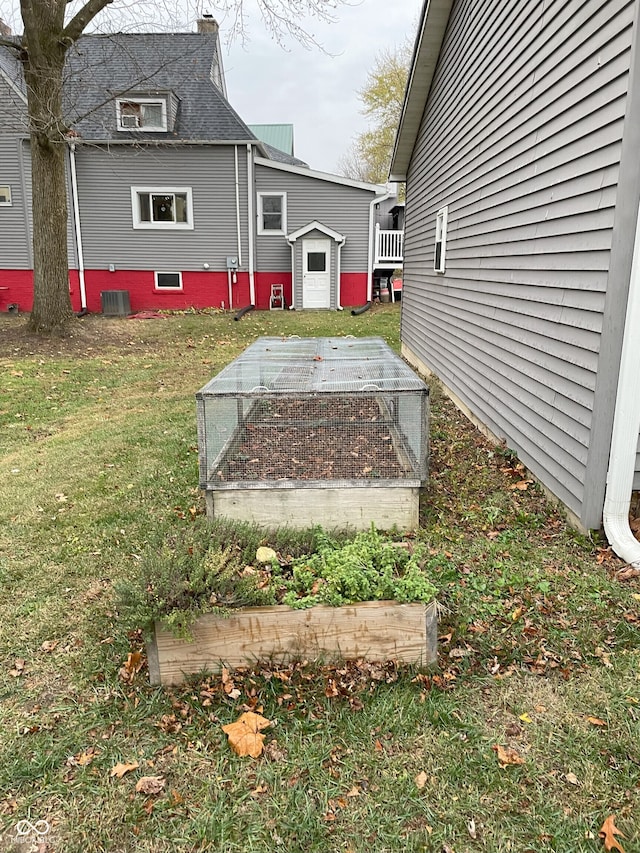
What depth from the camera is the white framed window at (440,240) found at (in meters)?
8.17

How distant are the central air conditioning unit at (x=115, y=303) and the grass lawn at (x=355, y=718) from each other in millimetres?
13770

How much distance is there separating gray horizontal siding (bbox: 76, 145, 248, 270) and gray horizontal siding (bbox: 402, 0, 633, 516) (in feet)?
35.0

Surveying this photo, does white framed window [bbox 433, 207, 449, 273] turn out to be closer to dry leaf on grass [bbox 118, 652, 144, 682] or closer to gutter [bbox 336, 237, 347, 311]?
dry leaf on grass [bbox 118, 652, 144, 682]

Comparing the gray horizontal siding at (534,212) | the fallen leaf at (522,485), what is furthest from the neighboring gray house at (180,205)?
the fallen leaf at (522,485)

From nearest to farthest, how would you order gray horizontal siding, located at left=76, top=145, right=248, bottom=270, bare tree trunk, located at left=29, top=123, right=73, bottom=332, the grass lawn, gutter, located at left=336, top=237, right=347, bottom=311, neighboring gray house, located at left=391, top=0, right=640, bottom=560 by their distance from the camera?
1. the grass lawn
2. neighboring gray house, located at left=391, top=0, right=640, bottom=560
3. bare tree trunk, located at left=29, top=123, right=73, bottom=332
4. gray horizontal siding, located at left=76, top=145, right=248, bottom=270
5. gutter, located at left=336, top=237, right=347, bottom=311

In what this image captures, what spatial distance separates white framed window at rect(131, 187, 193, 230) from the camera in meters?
17.5

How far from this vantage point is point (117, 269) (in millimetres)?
17922

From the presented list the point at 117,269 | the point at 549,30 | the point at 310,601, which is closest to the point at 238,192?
the point at 117,269

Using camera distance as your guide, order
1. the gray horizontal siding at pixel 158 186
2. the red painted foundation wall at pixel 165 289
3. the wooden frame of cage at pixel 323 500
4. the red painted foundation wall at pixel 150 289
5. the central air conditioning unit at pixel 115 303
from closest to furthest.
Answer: the wooden frame of cage at pixel 323 500
the central air conditioning unit at pixel 115 303
the gray horizontal siding at pixel 158 186
the red painted foundation wall at pixel 150 289
the red painted foundation wall at pixel 165 289

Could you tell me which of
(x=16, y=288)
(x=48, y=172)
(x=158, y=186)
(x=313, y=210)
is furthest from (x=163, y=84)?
(x=48, y=172)

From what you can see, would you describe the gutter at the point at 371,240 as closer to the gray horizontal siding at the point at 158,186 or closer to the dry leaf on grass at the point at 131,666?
the gray horizontal siding at the point at 158,186

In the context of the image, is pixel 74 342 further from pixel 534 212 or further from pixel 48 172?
pixel 534 212

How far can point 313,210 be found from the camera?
1833 cm

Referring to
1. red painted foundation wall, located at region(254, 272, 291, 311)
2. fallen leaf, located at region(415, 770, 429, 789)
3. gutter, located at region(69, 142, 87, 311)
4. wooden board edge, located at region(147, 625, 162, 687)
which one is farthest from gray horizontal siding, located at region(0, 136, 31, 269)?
fallen leaf, located at region(415, 770, 429, 789)
